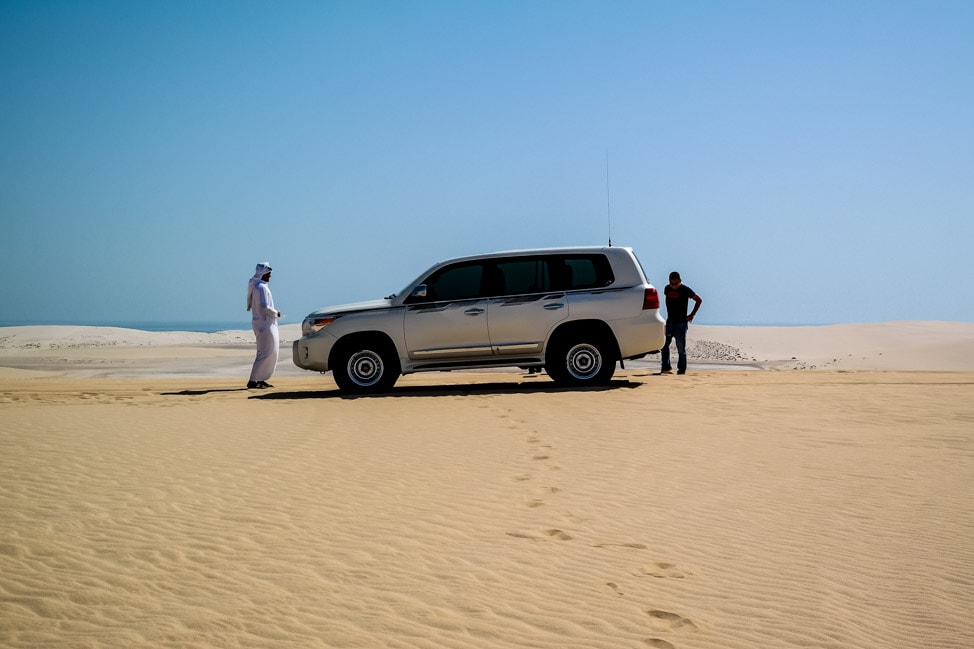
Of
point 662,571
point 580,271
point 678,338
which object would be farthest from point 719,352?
point 662,571

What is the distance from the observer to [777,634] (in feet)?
12.7

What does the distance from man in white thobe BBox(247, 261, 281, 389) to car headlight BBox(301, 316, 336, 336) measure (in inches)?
69.5

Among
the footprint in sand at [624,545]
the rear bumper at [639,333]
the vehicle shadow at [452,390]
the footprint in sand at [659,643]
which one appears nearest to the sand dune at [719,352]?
the vehicle shadow at [452,390]

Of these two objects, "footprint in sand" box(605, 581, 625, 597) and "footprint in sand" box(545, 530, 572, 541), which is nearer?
"footprint in sand" box(605, 581, 625, 597)

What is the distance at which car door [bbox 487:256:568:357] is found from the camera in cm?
1298

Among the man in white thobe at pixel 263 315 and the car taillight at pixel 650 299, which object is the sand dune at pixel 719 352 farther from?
the car taillight at pixel 650 299

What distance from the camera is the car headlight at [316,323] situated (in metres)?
13.1

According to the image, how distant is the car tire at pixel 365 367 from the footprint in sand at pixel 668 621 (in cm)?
943

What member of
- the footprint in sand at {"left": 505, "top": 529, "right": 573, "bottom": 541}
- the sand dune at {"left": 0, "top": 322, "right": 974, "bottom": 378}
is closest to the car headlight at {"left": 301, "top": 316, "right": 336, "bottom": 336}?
the footprint in sand at {"left": 505, "top": 529, "right": 573, "bottom": 541}

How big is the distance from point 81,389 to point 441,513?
12215 millimetres

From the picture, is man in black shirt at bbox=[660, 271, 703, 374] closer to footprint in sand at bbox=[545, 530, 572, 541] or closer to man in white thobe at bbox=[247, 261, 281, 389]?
man in white thobe at bbox=[247, 261, 281, 389]

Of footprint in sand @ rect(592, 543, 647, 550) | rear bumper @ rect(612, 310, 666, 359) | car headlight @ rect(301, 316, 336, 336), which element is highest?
car headlight @ rect(301, 316, 336, 336)

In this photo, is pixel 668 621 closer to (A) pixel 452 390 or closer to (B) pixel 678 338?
(A) pixel 452 390

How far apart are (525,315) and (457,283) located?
117 cm
